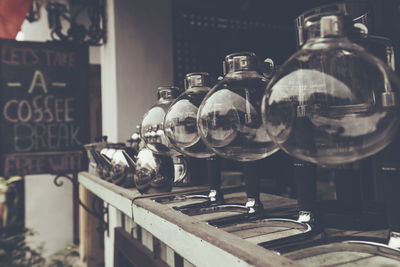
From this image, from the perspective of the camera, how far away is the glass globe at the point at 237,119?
766 millimetres

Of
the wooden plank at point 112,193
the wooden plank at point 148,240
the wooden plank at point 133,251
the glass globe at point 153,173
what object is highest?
the glass globe at point 153,173

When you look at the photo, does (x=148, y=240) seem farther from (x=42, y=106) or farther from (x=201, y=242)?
(x=42, y=106)

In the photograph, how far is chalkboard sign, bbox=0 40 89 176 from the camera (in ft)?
7.74

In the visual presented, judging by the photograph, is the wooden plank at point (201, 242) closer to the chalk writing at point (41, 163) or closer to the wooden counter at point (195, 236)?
the wooden counter at point (195, 236)

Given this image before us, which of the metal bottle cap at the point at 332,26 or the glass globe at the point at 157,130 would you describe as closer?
the metal bottle cap at the point at 332,26

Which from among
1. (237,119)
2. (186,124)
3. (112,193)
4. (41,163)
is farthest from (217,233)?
(41,163)

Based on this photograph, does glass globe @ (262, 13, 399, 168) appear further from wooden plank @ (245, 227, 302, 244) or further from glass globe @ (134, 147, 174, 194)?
glass globe @ (134, 147, 174, 194)

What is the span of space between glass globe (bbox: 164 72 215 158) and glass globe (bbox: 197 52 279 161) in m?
0.19

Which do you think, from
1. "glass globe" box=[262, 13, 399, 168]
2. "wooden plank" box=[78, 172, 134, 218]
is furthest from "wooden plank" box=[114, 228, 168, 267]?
"glass globe" box=[262, 13, 399, 168]

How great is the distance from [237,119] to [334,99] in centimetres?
28

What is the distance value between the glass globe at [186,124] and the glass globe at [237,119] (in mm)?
190

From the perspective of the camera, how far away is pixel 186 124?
99 centimetres

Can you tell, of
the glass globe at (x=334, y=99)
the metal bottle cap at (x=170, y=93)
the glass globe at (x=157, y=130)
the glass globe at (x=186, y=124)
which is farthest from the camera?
the metal bottle cap at (x=170, y=93)

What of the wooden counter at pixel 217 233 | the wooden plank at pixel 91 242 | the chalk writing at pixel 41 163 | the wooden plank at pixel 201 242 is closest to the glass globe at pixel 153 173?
the wooden counter at pixel 217 233
